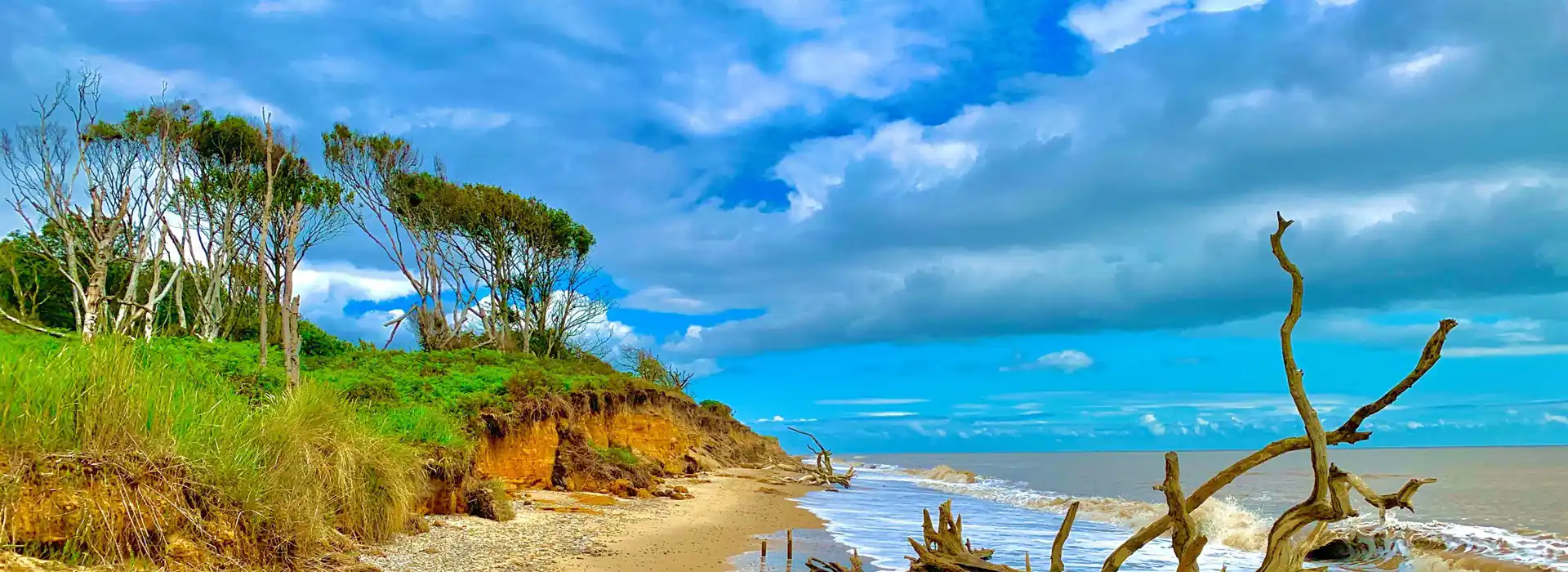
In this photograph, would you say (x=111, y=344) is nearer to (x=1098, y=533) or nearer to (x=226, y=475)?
(x=226, y=475)

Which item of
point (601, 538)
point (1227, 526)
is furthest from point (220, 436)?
point (1227, 526)

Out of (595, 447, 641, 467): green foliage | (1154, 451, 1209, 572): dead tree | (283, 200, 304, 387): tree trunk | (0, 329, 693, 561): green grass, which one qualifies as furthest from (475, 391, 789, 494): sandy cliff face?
(1154, 451, 1209, 572): dead tree

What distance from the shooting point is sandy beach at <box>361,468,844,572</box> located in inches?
444

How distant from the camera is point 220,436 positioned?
802cm

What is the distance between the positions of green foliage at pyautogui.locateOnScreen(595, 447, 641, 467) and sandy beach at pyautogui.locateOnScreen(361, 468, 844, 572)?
2.49 meters

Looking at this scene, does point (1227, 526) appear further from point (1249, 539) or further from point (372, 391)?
point (372, 391)

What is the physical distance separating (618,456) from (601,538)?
11751 mm

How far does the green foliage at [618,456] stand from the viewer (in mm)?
25000

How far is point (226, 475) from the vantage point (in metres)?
7.76

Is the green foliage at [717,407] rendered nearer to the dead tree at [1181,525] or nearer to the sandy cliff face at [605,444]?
the sandy cliff face at [605,444]

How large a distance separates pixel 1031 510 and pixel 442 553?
2185 centimetres

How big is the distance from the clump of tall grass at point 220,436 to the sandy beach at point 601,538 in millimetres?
979

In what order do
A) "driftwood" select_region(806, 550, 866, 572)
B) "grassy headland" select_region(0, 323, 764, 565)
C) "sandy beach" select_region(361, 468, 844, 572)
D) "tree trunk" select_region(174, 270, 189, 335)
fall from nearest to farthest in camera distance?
"grassy headland" select_region(0, 323, 764, 565)
"driftwood" select_region(806, 550, 866, 572)
"sandy beach" select_region(361, 468, 844, 572)
"tree trunk" select_region(174, 270, 189, 335)

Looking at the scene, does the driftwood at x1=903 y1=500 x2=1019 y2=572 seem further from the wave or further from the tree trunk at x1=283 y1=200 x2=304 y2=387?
the tree trunk at x1=283 y1=200 x2=304 y2=387
